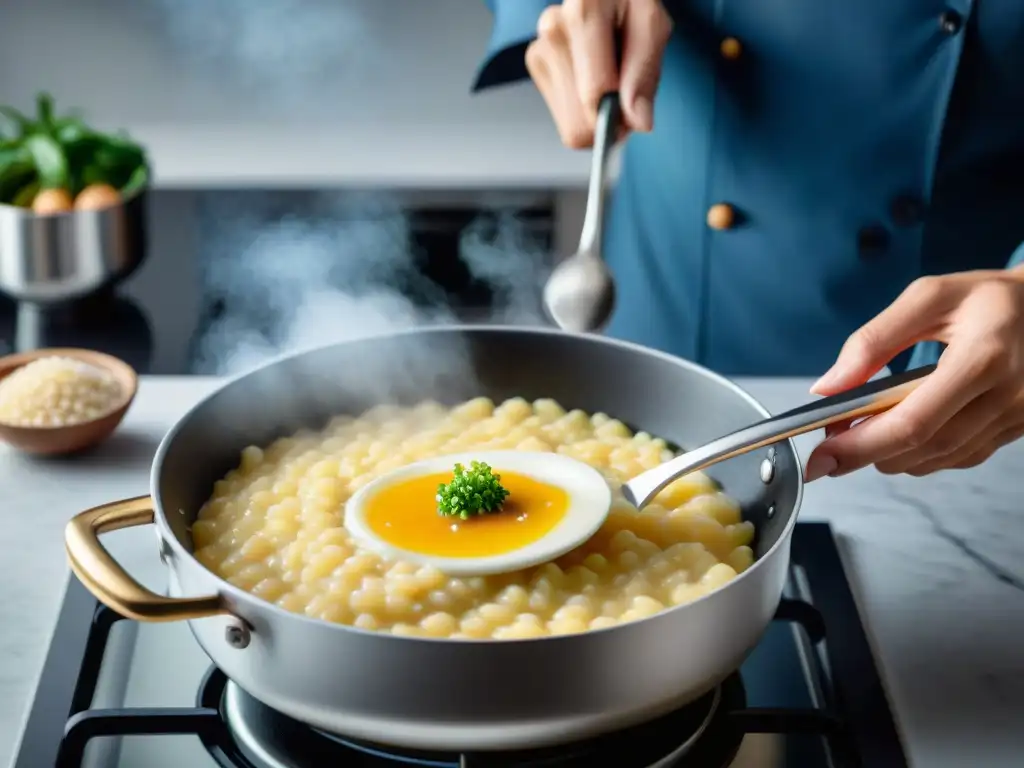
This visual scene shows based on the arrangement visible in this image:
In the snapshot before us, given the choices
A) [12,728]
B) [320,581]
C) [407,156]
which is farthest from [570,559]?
[407,156]

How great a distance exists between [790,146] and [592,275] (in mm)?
610

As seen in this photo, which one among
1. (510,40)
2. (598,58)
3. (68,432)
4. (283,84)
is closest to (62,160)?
(283,84)

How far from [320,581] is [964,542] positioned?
2.55ft

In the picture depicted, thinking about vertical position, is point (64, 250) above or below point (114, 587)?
below

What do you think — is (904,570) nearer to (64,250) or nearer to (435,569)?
(435,569)

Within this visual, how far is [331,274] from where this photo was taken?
10.3ft

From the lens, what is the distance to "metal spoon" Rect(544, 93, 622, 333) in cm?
162

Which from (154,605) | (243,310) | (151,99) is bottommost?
(243,310)

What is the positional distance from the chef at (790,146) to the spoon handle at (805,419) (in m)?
0.56

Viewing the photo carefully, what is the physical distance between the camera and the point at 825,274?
216cm

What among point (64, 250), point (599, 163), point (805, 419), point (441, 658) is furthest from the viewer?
point (64, 250)

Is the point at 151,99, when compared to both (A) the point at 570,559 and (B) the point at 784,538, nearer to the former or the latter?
(A) the point at 570,559

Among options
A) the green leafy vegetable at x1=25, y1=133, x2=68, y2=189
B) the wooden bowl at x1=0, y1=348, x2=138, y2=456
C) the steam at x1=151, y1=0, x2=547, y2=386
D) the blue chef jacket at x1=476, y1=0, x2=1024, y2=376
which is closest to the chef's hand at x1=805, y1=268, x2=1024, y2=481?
the blue chef jacket at x1=476, y1=0, x2=1024, y2=376

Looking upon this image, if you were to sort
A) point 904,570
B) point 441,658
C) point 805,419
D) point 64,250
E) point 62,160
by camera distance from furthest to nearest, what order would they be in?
point 62,160 → point 64,250 → point 904,570 → point 805,419 → point 441,658
